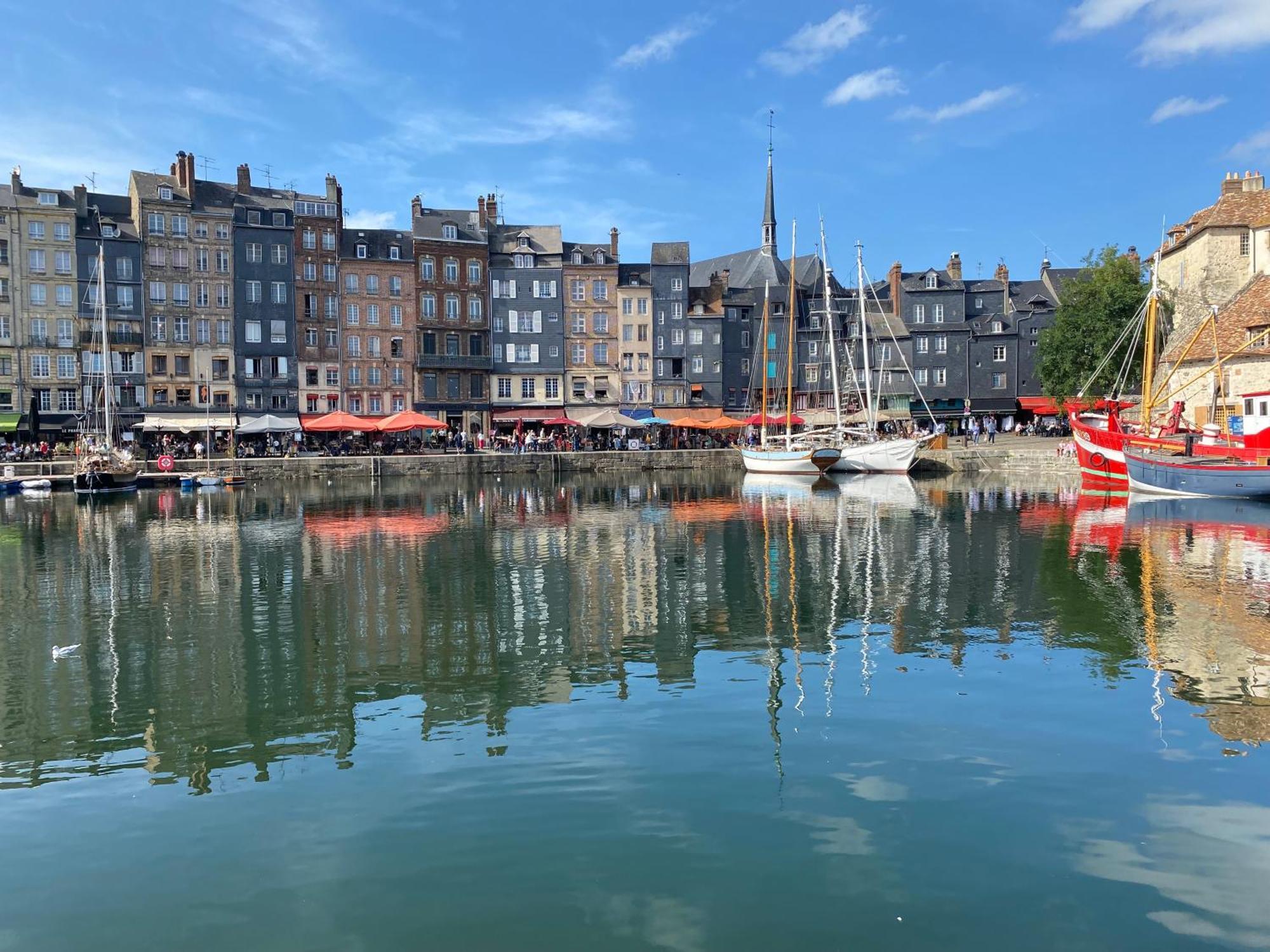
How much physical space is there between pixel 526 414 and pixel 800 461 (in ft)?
89.7

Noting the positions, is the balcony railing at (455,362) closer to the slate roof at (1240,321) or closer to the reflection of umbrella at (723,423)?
the reflection of umbrella at (723,423)

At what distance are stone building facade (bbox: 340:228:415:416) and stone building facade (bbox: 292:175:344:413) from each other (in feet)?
2.66

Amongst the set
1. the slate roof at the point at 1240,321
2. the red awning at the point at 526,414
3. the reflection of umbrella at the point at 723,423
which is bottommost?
the reflection of umbrella at the point at 723,423

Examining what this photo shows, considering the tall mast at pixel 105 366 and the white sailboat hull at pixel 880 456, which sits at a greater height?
the tall mast at pixel 105 366

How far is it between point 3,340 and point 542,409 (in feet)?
125

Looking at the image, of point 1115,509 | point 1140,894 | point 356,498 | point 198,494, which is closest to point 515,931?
point 1140,894

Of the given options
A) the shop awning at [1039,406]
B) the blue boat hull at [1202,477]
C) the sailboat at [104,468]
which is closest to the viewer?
the blue boat hull at [1202,477]

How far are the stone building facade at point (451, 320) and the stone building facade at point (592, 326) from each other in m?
6.97

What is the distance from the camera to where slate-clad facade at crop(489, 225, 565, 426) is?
83312 millimetres

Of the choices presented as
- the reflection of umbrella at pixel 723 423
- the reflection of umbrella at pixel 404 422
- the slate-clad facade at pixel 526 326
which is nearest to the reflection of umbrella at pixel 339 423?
the reflection of umbrella at pixel 404 422

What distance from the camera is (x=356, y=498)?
161ft

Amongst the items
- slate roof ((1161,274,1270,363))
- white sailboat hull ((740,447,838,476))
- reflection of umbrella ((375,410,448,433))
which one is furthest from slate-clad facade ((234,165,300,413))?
slate roof ((1161,274,1270,363))

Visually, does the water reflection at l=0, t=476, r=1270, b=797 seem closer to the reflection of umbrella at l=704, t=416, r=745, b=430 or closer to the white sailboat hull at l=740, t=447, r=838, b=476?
the white sailboat hull at l=740, t=447, r=838, b=476

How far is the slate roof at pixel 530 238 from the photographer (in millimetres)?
84438
